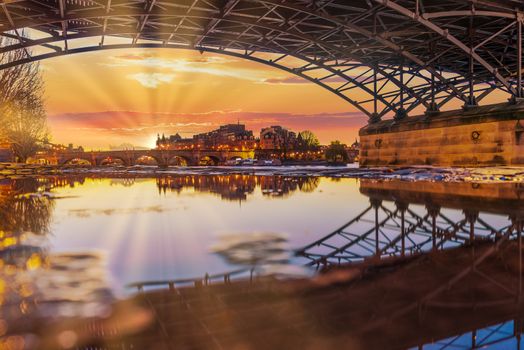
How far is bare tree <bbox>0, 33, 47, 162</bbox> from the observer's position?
37844 mm

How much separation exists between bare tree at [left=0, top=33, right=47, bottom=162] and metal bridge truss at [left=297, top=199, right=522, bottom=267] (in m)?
37.1

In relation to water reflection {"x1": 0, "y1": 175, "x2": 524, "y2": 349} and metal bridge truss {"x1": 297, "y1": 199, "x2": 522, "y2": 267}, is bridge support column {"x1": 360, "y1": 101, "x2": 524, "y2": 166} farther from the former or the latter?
water reflection {"x1": 0, "y1": 175, "x2": 524, "y2": 349}

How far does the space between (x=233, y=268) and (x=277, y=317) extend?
1646 mm

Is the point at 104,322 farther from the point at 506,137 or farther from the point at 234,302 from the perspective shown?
the point at 506,137

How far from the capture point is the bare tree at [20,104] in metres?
37.8

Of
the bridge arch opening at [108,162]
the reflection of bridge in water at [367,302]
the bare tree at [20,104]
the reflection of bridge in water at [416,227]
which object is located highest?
the bare tree at [20,104]

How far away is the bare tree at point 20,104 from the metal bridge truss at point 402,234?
3711 centimetres

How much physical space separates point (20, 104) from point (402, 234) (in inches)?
1756

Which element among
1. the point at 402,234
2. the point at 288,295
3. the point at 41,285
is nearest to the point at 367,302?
the point at 288,295

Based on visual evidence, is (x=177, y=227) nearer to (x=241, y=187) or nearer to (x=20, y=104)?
(x=241, y=187)

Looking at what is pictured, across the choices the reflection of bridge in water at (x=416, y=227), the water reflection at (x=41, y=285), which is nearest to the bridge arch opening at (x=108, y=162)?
the reflection of bridge in water at (x=416, y=227)

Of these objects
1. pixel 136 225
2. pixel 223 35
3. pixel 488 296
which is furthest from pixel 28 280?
pixel 223 35

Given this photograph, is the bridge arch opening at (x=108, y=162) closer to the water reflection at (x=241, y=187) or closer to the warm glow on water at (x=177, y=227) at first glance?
the water reflection at (x=241, y=187)

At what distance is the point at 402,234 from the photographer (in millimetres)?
6773
